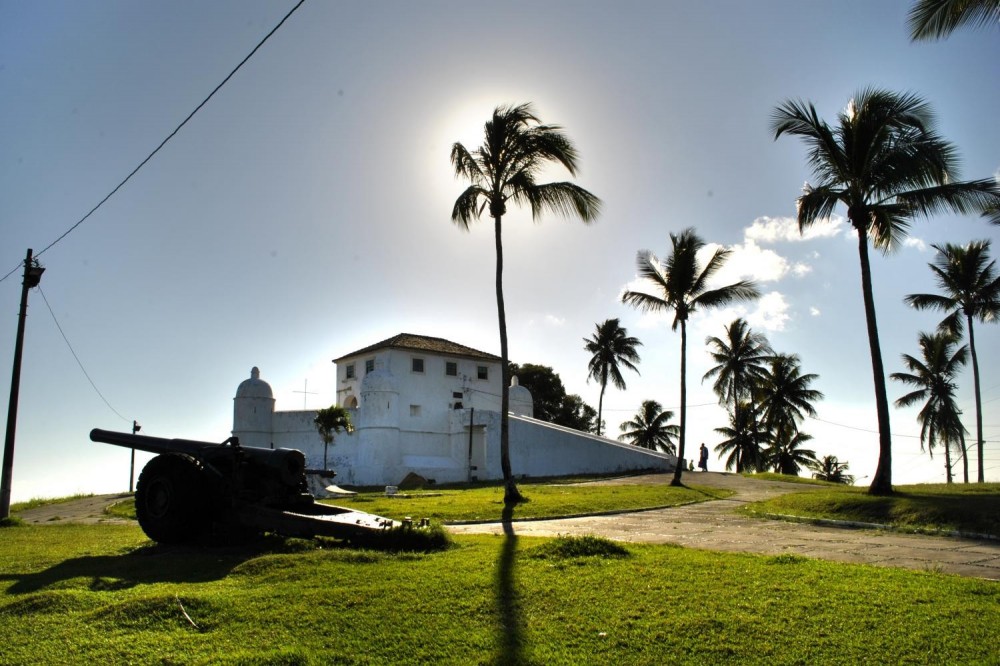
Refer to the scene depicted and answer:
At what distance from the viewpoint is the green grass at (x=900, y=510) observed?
36.3 ft

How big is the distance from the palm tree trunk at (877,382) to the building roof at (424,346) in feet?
93.0

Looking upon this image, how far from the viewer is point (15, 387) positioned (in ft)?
58.3

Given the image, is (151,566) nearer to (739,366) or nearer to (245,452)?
(245,452)

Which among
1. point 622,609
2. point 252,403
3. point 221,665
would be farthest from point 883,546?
point 252,403

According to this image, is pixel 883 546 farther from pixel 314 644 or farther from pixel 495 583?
pixel 314 644

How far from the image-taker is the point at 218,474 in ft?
30.6

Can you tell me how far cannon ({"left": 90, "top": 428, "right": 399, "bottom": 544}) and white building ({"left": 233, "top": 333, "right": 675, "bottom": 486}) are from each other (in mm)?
23311

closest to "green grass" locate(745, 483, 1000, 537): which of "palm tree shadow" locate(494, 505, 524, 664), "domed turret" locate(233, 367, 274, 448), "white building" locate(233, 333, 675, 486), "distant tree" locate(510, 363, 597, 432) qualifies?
"palm tree shadow" locate(494, 505, 524, 664)

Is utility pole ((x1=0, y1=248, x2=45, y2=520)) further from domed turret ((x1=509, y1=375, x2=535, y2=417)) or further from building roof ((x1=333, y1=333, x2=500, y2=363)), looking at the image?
domed turret ((x1=509, y1=375, x2=535, y2=417))

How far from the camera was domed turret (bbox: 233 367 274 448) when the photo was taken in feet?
126

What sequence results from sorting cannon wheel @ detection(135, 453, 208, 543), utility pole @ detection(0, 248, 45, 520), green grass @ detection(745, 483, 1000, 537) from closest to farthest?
cannon wheel @ detection(135, 453, 208, 543), green grass @ detection(745, 483, 1000, 537), utility pole @ detection(0, 248, 45, 520)

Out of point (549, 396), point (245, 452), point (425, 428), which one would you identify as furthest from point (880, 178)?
point (549, 396)

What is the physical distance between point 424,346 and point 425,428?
548 centimetres

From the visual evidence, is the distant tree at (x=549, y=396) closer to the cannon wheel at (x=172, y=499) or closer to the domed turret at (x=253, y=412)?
the domed turret at (x=253, y=412)
